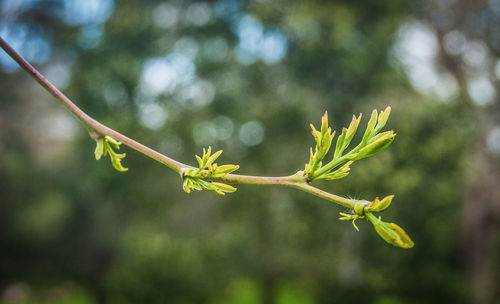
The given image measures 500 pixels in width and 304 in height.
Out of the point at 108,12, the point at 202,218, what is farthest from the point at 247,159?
the point at 202,218

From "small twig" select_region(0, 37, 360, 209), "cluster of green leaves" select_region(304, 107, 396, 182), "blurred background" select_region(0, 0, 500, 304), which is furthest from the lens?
"blurred background" select_region(0, 0, 500, 304)

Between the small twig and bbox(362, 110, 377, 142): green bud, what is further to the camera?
bbox(362, 110, 377, 142): green bud

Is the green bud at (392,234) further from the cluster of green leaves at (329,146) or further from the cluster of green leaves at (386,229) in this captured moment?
the cluster of green leaves at (329,146)

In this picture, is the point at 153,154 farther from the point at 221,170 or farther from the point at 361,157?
the point at 361,157

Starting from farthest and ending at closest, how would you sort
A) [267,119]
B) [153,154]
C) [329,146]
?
[267,119]
[329,146]
[153,154]

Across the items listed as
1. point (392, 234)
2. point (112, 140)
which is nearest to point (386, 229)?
point (392, 234)

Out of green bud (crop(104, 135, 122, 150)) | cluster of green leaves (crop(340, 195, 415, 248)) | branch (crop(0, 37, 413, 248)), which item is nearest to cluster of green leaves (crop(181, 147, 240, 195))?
branch (crop(0, 37, 413, 248))

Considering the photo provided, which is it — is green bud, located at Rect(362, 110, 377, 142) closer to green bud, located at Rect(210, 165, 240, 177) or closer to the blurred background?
green bud, located at Rect(210, 165, 240, 177)

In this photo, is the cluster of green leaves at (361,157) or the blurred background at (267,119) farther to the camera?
the blurred background at (267,119)

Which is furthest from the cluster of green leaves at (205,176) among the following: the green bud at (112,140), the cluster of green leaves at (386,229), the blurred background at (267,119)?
the blurred background at (267,119)
